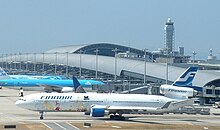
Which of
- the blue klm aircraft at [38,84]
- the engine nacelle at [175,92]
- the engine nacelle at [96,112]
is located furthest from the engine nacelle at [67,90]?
the engine nacelle at [96,112]

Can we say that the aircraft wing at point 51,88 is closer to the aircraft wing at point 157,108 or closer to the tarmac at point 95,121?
the tarmac at point 95,121

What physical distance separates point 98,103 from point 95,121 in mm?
4311

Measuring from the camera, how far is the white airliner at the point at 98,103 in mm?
73000

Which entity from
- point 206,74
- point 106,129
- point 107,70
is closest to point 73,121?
point 106,129

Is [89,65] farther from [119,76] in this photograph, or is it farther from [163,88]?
[163,88]

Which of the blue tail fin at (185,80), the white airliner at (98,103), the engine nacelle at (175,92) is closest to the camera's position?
the white airliner at (98,103)

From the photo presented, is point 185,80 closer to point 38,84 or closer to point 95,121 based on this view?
Result: point 95,121

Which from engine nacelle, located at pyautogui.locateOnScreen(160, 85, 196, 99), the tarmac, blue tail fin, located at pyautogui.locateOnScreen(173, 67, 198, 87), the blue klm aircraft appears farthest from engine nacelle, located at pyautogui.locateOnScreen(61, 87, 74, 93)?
engine nacelle, located at pyautogui.locateOnScreen(160, 85, 196, 99)

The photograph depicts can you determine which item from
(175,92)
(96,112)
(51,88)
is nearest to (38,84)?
(51,88)

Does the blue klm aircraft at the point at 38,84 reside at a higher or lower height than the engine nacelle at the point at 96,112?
higher

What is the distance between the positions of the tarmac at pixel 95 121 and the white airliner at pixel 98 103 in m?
1.26

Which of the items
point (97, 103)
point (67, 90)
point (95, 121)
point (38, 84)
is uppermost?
point (38, 84)

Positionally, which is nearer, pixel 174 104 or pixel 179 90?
pixel 174 104

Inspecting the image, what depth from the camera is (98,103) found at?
74.5m
